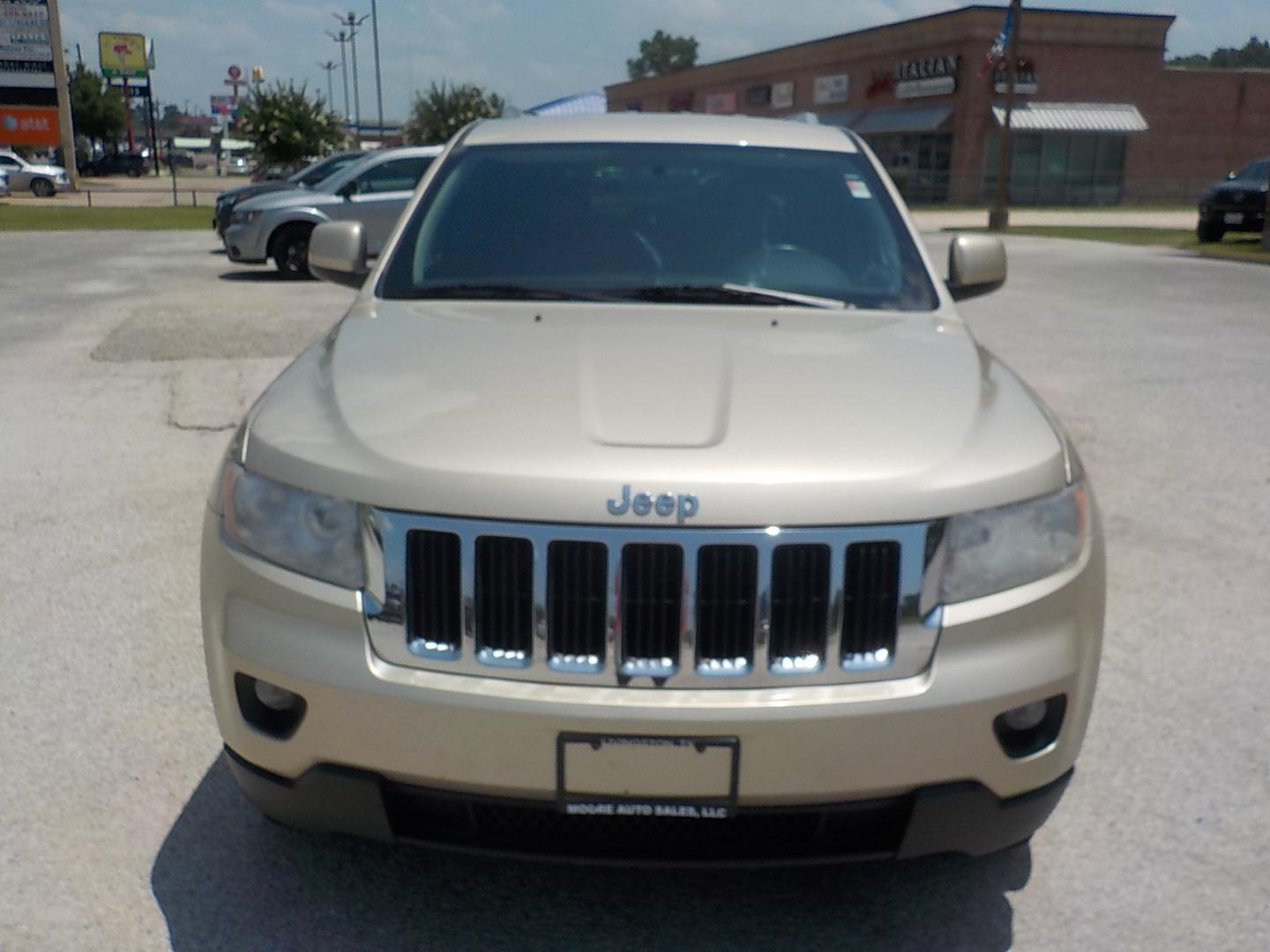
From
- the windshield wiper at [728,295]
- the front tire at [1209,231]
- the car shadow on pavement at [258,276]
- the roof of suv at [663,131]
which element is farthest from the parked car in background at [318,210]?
the front tire at [1209,231]

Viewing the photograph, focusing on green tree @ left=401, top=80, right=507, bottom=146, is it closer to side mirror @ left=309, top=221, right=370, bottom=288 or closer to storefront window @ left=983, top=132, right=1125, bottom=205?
storefront window @ left=983, top=132, right=1125, bottom=205

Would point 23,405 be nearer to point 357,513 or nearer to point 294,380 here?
point 294,380

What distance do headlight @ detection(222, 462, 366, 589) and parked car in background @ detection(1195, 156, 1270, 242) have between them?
25681 mm

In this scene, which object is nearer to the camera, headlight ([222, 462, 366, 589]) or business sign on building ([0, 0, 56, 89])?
headlight ([222, 462, 366, 589])

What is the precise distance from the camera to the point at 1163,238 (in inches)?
1073

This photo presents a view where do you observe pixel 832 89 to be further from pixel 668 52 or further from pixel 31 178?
pixel 668 52

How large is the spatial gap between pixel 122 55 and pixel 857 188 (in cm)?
10087

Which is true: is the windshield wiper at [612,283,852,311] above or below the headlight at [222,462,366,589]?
above

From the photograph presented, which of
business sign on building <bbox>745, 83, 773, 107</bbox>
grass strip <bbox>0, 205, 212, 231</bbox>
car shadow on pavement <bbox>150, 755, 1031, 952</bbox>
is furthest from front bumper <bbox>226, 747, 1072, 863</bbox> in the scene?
business sign on building <bbox>745, 83, 773, 107</bbox>

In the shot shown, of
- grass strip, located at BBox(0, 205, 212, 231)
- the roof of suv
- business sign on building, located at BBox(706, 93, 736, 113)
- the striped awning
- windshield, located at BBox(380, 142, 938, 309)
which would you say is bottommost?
grass strip, located at BBox(0, 205, 212, 231)

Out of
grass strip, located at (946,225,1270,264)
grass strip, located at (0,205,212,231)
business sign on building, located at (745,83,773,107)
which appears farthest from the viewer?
business sign on building, located at (745,83,773,107)

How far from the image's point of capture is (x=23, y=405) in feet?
25.8

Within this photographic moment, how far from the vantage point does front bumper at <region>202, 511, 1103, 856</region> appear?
221cm

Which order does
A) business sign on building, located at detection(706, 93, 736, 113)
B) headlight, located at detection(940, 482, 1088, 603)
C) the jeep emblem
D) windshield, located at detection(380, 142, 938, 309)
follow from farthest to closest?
business sign on building, located at detection(706, 93, 736, 113), windshield, located at detection(380, 142, 938, 309), headlight, located at detection(940, 482, 1088, 603), the jeep emblem
